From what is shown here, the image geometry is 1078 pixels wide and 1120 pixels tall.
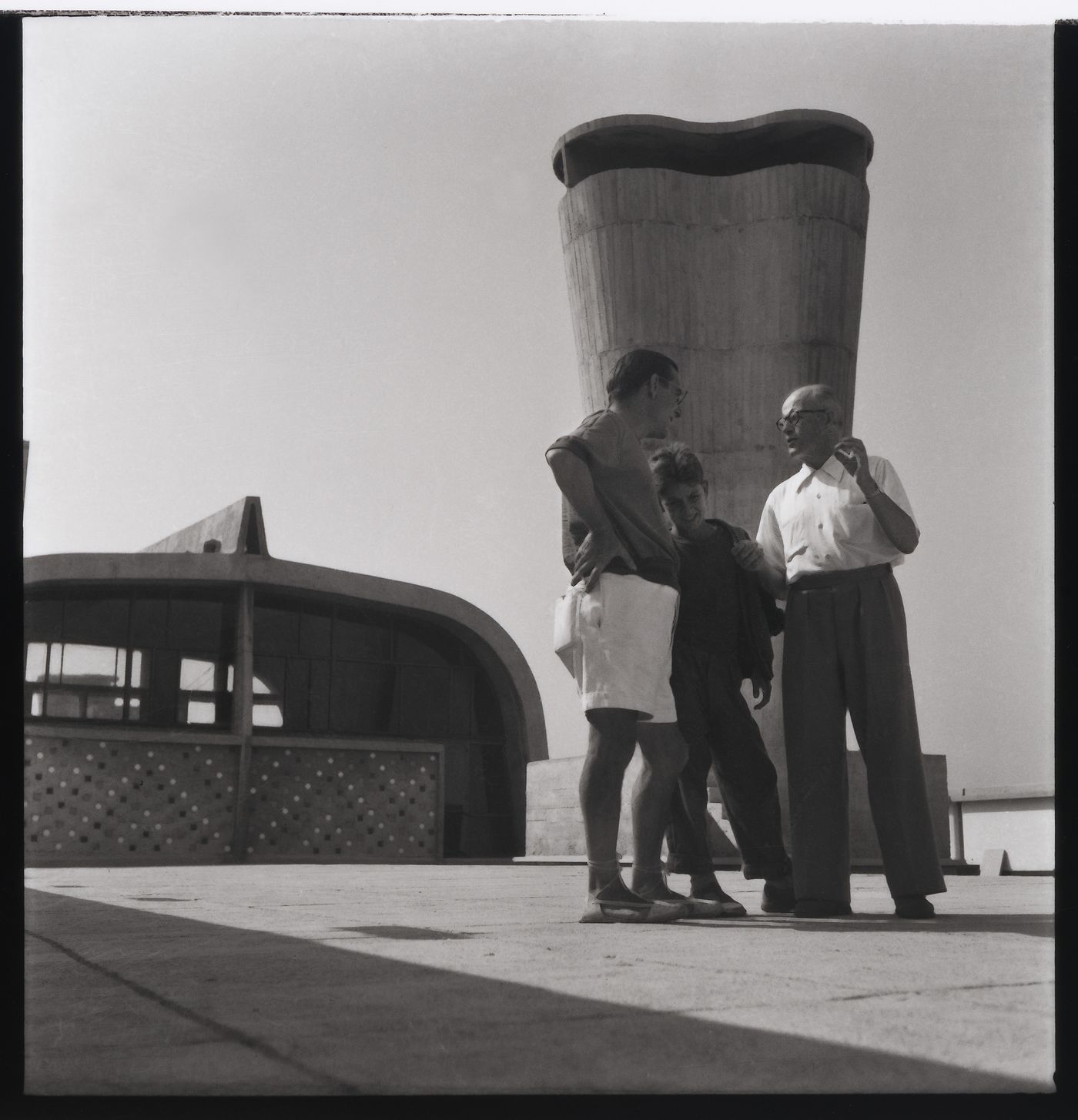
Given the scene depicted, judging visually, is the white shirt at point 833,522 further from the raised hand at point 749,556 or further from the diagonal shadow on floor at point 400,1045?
the diagonal shadow on floor at point 400,1045

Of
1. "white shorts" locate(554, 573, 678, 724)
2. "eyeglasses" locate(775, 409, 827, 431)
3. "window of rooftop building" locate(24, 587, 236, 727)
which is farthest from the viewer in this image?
"window of rooftop building" locate(24, 587, 236, 727)

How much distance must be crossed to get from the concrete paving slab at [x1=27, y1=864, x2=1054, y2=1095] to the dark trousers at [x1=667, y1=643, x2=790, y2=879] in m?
0.58

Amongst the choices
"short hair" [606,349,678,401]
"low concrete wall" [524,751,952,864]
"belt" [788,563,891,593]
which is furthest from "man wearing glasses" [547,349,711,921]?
"low concrete wall" [524,751,952,864]

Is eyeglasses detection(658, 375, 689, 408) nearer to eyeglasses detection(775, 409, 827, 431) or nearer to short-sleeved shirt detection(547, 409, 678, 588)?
short-sleeved shirt detection(547, 409, 678, 588)

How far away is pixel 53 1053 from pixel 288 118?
7.22 ft

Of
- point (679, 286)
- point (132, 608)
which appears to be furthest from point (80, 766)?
point (679, 286)

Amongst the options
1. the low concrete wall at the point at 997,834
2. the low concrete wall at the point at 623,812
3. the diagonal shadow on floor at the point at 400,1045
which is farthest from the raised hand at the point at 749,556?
the low concrete wall at the point at 623,812

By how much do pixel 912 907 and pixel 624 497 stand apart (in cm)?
137

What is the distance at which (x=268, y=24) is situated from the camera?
2.62 metres

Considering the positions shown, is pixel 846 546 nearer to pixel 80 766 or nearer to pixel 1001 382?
pixel 1001 382

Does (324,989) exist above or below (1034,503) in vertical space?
below

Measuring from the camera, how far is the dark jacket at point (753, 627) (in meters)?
3.68

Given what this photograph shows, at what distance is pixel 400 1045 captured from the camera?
1.62 meters

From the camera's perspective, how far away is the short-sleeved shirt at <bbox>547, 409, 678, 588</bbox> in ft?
10.1
